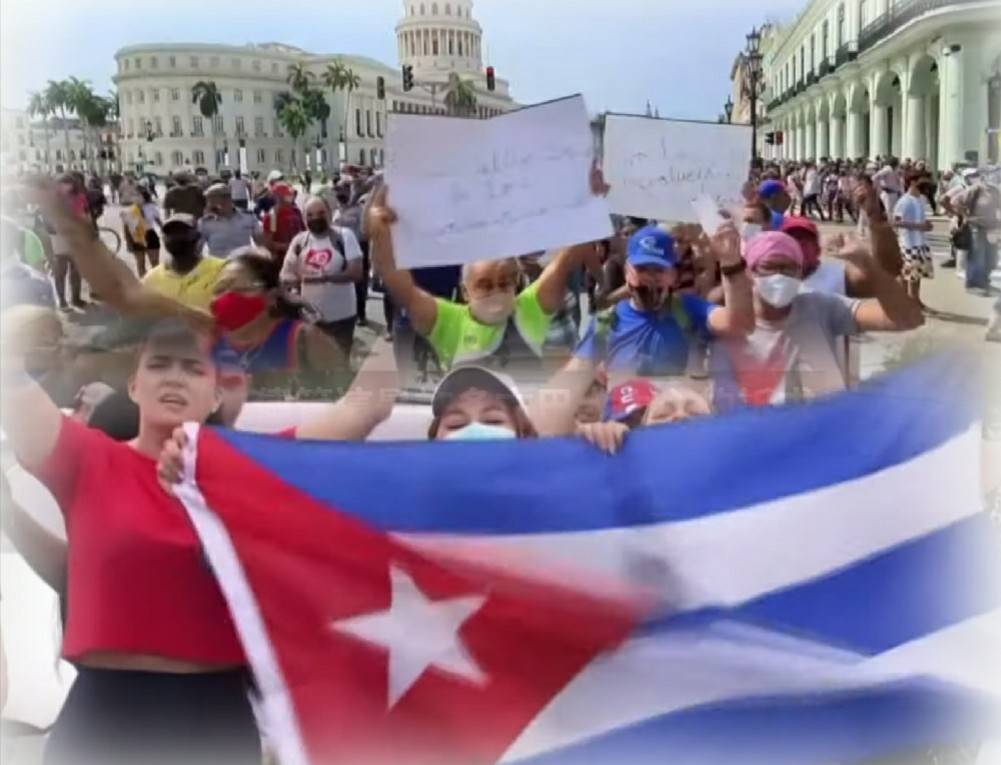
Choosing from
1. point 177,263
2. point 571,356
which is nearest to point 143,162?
point 177,263

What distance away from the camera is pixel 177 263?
5273mm

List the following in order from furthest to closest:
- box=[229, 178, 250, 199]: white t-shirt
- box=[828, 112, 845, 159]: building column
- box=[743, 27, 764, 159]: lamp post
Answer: box=[828, 112, 845, 159]: building column, box=[229, 178, 250, 199]: white t-shirt, box=[743, 27, 764, 159]: lamp post

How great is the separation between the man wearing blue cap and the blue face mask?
2.11ft

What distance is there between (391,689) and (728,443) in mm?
981

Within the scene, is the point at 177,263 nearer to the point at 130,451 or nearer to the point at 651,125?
the point at 651,125

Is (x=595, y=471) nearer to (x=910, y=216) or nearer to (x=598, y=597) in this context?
(x=598, y=597)

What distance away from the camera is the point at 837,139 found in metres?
16.4

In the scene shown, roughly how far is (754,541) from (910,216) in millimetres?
8987

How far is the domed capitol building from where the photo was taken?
453 centimetres

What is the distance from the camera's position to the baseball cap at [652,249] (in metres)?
4.00

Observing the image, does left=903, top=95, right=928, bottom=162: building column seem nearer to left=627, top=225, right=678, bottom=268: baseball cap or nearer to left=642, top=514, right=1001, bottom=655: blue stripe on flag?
left=627, top=225, right=678, bottom=268: baseball cap

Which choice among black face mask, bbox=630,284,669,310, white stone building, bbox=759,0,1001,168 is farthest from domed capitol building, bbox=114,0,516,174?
white stone building, bbox=759,0,1001,168

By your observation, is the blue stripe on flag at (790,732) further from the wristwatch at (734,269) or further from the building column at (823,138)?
the building column at (823,138)

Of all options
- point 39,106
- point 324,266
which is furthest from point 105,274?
point 324,266
